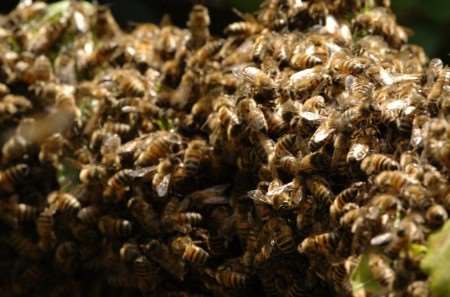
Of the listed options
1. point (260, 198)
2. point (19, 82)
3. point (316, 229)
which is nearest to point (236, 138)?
point (260, 198)

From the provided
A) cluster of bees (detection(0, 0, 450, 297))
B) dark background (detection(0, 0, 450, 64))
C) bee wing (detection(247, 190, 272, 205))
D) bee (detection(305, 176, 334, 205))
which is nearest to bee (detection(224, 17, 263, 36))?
cluster of bees (detection(0, 0, 450, 297))

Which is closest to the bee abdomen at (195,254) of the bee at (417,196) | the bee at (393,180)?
the bee at (393,180)

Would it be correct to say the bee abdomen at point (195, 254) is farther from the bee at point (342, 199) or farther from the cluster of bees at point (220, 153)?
the bee at point (342, 199)

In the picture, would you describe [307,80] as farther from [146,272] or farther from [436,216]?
[146,272]

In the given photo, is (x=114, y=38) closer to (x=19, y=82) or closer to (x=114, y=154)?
(x=19, y=82)

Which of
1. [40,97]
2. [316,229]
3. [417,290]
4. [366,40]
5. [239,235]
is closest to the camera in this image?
A: [417,290]

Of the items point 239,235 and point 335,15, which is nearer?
point 239,235

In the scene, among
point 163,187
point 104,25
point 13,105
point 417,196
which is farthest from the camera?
point 104,25

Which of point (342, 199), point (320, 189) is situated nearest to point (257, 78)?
point (320, 189)
